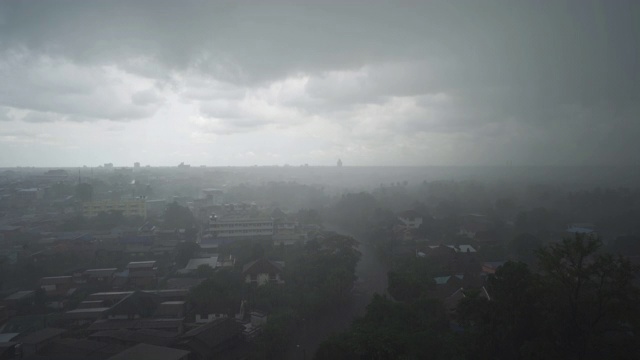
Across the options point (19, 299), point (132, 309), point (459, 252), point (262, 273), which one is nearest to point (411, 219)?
point (459, 252)

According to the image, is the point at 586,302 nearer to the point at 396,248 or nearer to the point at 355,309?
the point at 355,309

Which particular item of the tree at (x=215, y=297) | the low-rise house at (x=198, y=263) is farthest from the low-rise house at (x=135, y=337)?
the low-rise house at (x=198, y=263)

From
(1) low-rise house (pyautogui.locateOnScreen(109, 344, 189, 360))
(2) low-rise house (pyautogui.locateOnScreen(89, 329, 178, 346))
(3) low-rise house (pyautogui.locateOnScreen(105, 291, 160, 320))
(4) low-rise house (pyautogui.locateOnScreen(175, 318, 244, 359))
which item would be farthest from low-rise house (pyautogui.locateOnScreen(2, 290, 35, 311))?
(1) low-rise house (pyautogui.locateOnScreen(109, 344, 189, 360))

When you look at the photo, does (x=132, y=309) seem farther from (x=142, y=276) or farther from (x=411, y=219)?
(x=411, y=219)

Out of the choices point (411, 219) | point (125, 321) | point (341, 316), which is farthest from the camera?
point (411, 219)

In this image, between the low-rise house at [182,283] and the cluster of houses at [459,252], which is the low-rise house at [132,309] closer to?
the low-rise house at [182,283]

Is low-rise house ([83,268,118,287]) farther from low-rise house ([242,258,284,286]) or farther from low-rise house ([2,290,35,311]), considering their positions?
low-rise house ([242,258,284,286])

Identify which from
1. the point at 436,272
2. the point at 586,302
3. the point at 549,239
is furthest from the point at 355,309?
the point at 549,239
